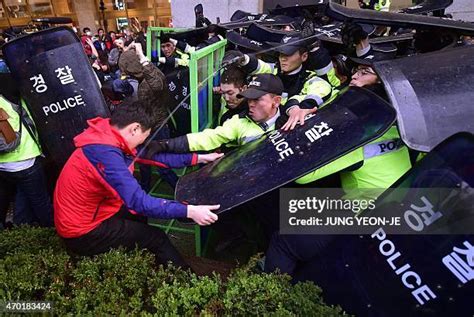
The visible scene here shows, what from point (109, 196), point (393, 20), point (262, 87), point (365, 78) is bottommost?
point (109, 196)

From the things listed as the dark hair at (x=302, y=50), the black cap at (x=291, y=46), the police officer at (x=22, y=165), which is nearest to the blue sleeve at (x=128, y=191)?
the police officer at (x=22, y=165)

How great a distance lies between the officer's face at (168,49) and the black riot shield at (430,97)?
3.82 metres

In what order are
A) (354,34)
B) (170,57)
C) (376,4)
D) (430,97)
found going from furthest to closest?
(376,4), (170,57), (354,34), (430,97)

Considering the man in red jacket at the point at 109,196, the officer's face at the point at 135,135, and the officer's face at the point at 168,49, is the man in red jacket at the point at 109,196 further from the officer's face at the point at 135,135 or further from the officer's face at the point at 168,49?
the officer's face at the point at 168,49

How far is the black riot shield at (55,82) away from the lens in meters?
3.20

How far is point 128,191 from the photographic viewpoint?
6.95 ft

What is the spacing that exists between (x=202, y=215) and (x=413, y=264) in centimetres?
112

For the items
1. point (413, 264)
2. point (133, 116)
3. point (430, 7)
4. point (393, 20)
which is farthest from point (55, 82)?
point (430, 7)

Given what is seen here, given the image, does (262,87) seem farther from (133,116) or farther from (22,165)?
(22,165)

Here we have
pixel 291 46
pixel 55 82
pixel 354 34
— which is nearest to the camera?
pixel 354 34

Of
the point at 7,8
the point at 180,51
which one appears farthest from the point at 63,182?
the point at 7,8

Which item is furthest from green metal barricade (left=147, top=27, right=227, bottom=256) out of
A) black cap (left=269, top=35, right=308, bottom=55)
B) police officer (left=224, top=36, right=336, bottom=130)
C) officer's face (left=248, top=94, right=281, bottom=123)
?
black cap (left=269, top=35, right=308, bottom=55)

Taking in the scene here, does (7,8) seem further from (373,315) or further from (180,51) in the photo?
(373,315)

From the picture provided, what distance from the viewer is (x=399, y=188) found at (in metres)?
1.64
